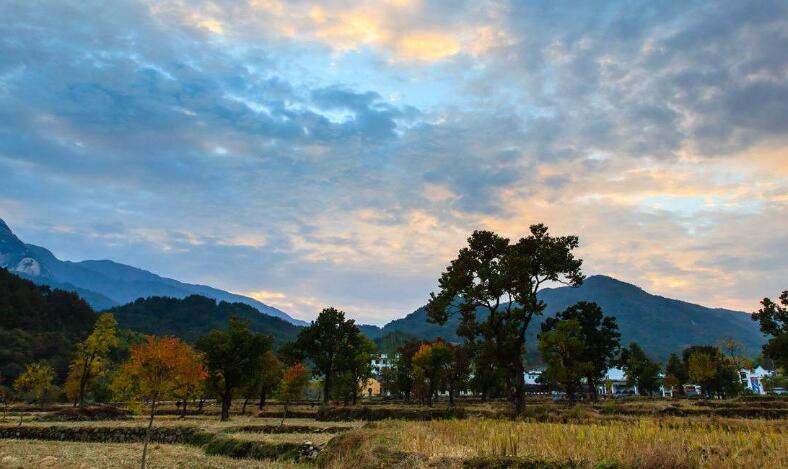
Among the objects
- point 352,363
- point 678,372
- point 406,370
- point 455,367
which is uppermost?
point 678,372

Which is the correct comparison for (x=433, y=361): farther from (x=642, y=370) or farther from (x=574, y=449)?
(x=574, y=449)

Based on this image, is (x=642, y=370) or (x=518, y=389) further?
(x=642, y=370)

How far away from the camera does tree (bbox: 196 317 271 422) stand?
192ft

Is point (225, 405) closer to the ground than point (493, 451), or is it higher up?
closer to the ground

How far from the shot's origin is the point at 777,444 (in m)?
13.9

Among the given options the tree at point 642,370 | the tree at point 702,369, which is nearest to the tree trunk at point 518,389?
the tree at point 702,369

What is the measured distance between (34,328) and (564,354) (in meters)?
188

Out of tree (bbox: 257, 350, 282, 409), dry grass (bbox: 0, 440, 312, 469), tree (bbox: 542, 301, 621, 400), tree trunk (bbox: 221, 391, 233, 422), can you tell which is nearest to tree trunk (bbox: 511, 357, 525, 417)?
dry grass (bbox: 0, 440, 312, 469)

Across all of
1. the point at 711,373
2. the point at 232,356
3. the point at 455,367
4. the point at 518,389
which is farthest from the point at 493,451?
the point at 711,373

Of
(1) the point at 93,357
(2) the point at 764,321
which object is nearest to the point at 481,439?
(2) the point at 764,321

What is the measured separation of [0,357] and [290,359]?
3785 inches

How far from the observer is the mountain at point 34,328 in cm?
12331

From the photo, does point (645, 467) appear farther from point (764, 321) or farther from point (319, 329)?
point (319, 329)

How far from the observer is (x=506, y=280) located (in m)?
41.8
